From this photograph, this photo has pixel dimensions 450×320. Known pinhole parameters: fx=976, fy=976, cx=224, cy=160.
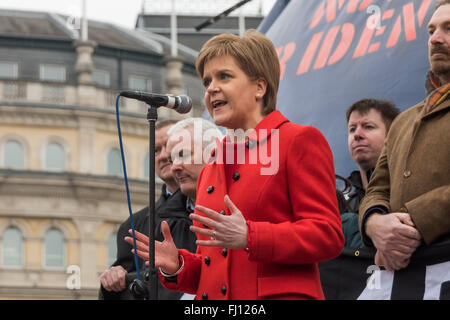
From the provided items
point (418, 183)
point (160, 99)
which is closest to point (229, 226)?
point (160, 99)

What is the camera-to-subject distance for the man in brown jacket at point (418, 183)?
392 cm

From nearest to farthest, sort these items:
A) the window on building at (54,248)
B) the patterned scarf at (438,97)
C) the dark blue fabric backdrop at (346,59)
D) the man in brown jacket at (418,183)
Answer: the man in brown jacket at (418,183), the patterned scarf at (438,97), the dark blue fabric backdrop at (346,59), the window on building at (54,248)

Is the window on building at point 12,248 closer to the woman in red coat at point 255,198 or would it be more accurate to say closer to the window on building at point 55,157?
the window on building at point 55,157

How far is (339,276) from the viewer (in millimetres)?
4918

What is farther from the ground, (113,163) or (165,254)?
(113,163)

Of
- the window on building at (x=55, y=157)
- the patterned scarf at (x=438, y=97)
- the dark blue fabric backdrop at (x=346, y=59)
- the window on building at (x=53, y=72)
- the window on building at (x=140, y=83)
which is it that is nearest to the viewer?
the patterned scarf at (x=438, y=97)

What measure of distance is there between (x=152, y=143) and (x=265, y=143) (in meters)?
0.51

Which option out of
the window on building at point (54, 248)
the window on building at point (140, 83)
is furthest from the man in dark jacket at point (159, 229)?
the window on building at point (140, 83)

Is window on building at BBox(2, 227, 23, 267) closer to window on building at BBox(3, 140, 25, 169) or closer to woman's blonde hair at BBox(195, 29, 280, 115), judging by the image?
window on building at BBox(3, 140, 25, 169)

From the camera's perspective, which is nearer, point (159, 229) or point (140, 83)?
point (159, 229)

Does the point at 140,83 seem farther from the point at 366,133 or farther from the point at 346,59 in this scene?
the point at 366,133

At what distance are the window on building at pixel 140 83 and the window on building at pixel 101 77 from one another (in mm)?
1002

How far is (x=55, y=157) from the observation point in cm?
4022

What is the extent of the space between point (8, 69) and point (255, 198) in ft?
129
